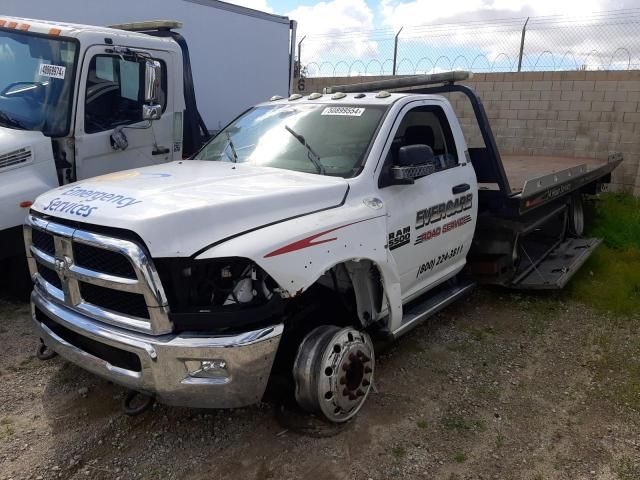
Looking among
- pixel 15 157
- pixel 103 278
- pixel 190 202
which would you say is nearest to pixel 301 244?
pixel 190 202

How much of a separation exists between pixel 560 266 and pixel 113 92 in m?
5.11

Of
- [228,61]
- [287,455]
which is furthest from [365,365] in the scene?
[228,61]

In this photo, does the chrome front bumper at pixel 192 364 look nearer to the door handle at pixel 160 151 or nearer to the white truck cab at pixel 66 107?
the white truck cab at pixel 66 107

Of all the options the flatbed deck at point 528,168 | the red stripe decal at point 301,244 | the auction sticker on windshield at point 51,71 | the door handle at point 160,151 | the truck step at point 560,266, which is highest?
the auction sticker on windshield at point 51,71

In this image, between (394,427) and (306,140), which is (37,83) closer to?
(306,140)

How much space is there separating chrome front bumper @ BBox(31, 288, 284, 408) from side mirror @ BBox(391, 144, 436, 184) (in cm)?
144

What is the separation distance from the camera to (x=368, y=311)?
147 inches

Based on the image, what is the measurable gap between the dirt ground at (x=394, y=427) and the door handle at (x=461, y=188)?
1.33m

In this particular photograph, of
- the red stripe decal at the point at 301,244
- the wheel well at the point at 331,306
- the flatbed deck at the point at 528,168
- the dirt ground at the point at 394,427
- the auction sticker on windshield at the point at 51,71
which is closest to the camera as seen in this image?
the red stripe decal at the point at 301,244

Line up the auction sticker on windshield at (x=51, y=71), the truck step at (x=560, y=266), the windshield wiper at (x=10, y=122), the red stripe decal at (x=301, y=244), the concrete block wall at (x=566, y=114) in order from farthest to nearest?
the concrete block wall at (x=566, y=114) < the truck step at (x=560, y=266) < the auction sticker on windshield at (x=51, y=71) < the windshield wiper at (x=10, y=122) < the red stripe decal at (x=301, y=244)

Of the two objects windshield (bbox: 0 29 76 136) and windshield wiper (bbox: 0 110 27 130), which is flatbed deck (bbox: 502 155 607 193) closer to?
windshield (bbox: 0 29 76 136)

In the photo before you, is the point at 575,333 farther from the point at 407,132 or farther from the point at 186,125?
the point at 186,125

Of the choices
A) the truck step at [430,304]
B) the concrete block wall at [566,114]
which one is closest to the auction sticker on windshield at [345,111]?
the truck step at [430,304]

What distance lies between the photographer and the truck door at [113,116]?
527 centimetres
